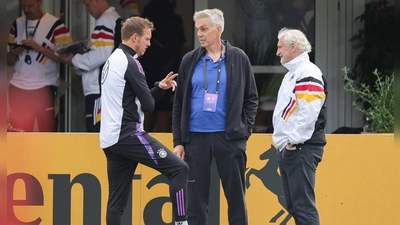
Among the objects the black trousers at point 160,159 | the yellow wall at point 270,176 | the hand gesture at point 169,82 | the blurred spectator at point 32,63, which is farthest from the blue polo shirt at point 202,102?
the blurred spectator at point 32,63

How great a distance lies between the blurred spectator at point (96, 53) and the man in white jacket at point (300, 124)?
3.70 meters

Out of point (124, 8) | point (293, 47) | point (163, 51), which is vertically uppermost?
point (124, 8)

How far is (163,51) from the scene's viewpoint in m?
10.6

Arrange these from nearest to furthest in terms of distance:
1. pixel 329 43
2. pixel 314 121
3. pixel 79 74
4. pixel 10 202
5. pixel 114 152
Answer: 1. pixel 314 121
2. pixel 114 152
3. pixel 10 202
4. pixel 79 74
5. pixel 329 43

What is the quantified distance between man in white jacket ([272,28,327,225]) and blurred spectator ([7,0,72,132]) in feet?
14.3

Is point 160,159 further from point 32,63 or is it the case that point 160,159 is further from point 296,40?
point 32,63

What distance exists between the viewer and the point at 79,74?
9703 mm

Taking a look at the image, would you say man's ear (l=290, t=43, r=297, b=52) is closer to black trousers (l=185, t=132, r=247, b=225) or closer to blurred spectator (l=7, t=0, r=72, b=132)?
black trousers (l=185, t=132, r=247, b=225)

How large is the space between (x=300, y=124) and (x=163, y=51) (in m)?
5.24

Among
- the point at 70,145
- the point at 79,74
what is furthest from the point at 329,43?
the point at 70,145

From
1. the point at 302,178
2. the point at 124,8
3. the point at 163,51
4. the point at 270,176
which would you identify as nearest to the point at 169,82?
the point at 302,178

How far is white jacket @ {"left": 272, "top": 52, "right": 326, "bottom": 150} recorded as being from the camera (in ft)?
18.4

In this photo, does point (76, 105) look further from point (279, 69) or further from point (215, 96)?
point (215, 96)

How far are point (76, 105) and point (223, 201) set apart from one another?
376 centimetres
